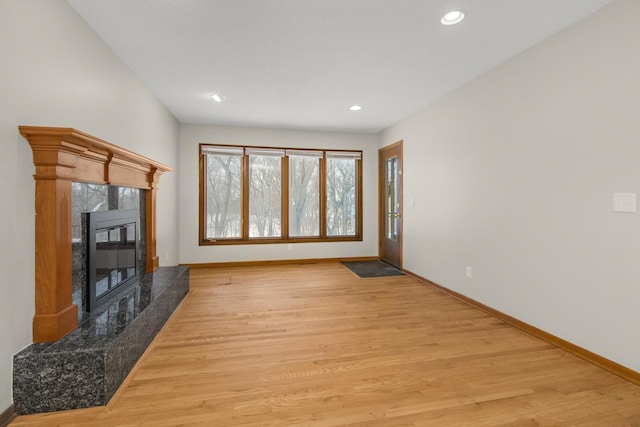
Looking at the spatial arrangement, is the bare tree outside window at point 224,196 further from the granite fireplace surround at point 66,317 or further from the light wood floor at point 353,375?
the granite fireplace surround at point 66,317

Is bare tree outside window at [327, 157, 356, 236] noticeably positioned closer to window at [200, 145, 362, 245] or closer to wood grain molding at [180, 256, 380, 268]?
window at [200, 145, 362, 245]

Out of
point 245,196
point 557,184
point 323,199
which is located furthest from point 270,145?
point 557,184

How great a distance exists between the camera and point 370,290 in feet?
12.6

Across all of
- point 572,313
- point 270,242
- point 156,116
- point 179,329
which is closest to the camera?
point 572,313

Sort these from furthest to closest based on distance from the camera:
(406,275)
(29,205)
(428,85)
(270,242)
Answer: (270,242) < (406,275) < (428,85) < (29,205)

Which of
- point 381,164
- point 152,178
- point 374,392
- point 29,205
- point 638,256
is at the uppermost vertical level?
point 381,164

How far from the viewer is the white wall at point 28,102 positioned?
154 centimetres

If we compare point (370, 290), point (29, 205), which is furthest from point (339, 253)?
point (29, 205)

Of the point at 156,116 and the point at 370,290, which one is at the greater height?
the point at 156,116

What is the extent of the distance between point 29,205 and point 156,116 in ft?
8.14

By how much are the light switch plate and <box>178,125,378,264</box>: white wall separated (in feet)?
12.9

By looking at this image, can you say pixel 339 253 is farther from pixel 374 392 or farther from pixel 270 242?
pixel 374 392

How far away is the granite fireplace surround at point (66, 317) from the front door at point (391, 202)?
3900 mm

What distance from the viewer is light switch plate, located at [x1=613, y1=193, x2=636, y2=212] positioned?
1.91 meters
